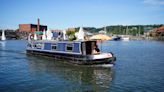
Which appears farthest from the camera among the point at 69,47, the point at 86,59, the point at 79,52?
the point at 69,47

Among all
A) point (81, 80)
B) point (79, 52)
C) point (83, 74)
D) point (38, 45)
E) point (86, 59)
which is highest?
point (38, 45)

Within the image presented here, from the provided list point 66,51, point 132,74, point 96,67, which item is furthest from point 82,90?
point 66,51

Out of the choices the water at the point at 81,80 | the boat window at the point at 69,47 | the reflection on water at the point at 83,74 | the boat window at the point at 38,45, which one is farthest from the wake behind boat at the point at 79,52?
the boat window at the point at 38,45

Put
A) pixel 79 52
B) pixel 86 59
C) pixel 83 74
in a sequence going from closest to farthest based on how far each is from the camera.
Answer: pixel 83 74 → pixel 86 59 → pixel 79 52

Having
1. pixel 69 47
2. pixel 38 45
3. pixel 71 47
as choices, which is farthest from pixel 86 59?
pixel 38 45

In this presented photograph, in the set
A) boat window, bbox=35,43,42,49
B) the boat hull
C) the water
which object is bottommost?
the water

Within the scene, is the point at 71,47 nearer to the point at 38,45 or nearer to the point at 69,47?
the point at 69,47

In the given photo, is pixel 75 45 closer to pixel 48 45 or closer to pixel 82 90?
pixel 48 45

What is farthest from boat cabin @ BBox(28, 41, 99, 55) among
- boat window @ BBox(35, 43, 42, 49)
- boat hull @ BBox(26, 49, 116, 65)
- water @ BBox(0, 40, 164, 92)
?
water @ BBox(0, 40, 164, 92)

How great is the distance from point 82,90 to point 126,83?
4.32 m

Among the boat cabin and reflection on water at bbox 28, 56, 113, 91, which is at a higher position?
the boat cabin

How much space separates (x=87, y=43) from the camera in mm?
32281

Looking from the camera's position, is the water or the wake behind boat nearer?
the water

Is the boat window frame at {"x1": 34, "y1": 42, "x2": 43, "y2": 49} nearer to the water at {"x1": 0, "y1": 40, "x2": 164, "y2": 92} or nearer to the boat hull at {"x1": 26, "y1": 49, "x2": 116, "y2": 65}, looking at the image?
the boat hull at {"x1": 26, "y1": 49, "x2": 116, "y2": 65}
